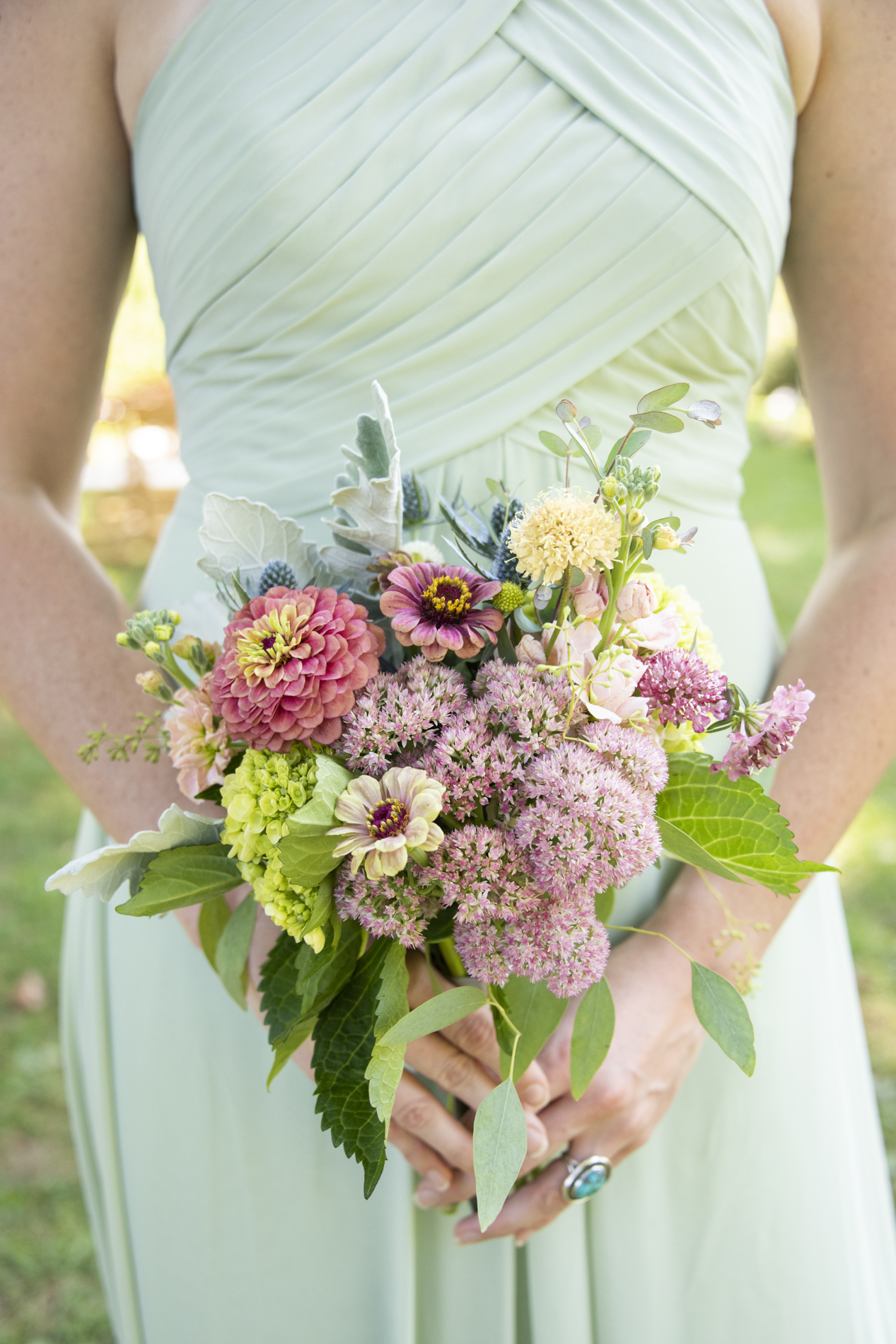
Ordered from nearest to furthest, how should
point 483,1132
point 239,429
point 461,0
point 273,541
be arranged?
point 483,1132, point 273,541, point 461,0, point 239,429

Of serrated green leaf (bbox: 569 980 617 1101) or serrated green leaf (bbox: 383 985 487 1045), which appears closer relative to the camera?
serrated green leaf (bbox: 383 985 487 1045)

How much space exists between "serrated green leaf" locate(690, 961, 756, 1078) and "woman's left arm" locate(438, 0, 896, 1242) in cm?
29

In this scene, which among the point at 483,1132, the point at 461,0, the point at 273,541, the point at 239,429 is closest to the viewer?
the point at 483,1132

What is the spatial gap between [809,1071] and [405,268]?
1.27 m

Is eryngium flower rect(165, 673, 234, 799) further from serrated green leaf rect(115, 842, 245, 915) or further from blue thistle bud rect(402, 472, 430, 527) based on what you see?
blue thistle bud rect(402, 472, 430, 527)

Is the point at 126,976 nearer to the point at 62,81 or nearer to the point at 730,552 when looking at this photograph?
the point at 730,552

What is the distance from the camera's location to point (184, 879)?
948 mm

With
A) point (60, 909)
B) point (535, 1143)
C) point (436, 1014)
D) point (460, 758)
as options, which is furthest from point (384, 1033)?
point (60, 909)

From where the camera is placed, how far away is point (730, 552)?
4.81 feet

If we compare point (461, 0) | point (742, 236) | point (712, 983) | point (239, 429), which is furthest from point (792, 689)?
point (461, 0)

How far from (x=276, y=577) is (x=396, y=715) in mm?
217

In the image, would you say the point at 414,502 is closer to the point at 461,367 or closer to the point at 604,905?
the point at 461,367

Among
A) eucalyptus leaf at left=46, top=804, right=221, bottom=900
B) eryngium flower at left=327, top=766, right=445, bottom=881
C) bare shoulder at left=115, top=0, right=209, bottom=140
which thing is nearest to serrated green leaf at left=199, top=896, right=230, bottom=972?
eucalyptus leaf at left=46, top=804, right=221, bottom=900

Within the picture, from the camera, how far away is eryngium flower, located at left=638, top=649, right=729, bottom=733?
826mm
